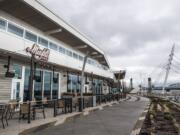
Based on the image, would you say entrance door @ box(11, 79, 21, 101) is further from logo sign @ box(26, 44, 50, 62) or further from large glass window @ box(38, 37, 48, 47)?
large glass window @ box(38, 37, 48, 47)

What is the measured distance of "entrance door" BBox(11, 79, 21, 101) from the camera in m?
13.5

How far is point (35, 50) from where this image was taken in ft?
42.6

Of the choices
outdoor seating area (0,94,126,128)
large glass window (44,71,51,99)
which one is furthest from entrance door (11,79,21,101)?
large glass window (44,71,51,99)

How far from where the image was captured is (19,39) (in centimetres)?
1250

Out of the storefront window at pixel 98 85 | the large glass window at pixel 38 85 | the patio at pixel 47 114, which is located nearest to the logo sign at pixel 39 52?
the large glass window at pixel 38 85

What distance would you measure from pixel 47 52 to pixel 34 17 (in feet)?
11.2

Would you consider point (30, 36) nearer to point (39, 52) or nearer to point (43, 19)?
point (43, 19)

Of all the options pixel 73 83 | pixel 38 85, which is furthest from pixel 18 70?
pixel 73 83

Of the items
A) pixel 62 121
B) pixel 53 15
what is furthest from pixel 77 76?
pixel 62 121

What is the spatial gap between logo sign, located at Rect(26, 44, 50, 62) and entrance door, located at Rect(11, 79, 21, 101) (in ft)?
7.26

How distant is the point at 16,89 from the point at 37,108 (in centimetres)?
274

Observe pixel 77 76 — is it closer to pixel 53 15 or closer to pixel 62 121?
pixel 53 15

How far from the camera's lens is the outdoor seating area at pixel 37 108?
9106 millimetres

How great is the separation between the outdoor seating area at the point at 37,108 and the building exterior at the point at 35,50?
5.31 feet
